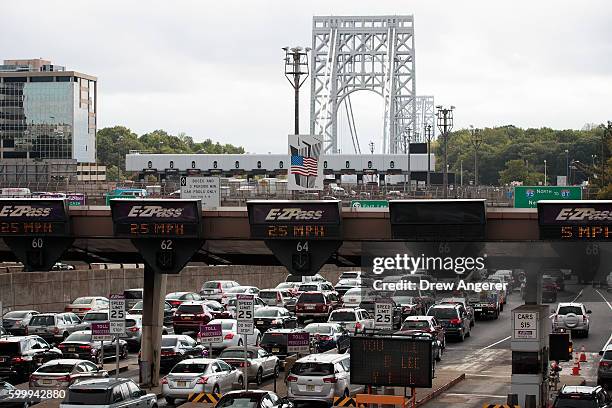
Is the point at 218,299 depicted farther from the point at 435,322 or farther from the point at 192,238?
the point at 192,238

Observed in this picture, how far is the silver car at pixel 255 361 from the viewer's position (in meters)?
39.2

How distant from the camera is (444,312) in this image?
52219 mm

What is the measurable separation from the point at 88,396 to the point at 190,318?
26053 millimetres

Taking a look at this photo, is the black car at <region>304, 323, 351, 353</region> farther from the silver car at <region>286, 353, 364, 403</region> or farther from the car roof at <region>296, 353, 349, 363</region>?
the silver car at <region>286, 353, 364, 403</region>

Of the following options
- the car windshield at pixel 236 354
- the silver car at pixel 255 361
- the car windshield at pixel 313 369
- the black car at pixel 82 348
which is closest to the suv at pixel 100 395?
the car windshield at pixel 313 369

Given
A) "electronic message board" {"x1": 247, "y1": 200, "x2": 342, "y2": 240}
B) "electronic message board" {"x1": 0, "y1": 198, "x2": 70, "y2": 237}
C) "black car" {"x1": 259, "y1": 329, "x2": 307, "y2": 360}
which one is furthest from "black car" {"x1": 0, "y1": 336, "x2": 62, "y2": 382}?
"electronic message board" {"x1": 247, "y1": 200, "x2": 342, "y2": 240}

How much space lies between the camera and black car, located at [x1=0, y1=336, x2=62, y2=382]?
40375mm

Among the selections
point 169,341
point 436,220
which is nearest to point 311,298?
point 169,341

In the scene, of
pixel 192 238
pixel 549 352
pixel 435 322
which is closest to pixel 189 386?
pixel 192 238

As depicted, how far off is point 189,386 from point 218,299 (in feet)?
109

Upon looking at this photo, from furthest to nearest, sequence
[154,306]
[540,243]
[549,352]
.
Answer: [154,306] → [549,352] → [540,243]

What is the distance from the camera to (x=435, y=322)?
49.2 m

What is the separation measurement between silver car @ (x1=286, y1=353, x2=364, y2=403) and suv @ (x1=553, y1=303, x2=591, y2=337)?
69.9ft

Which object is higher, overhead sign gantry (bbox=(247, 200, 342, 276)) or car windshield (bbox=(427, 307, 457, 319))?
overhead sign gantry (bbox=(247, 200, 342, 276))
